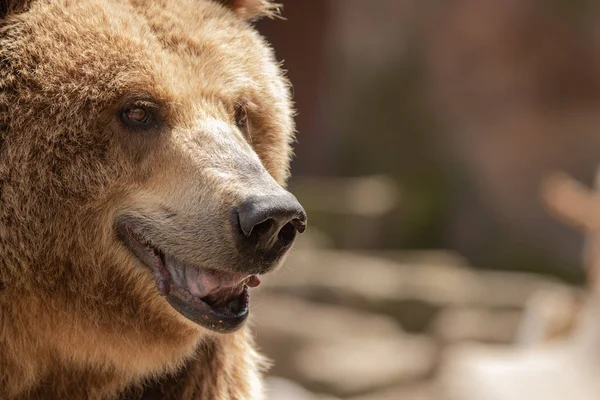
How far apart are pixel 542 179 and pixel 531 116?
973 mm

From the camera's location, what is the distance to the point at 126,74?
2.37m

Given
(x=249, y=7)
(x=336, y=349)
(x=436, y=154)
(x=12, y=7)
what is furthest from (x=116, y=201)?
(x=436, y=154)

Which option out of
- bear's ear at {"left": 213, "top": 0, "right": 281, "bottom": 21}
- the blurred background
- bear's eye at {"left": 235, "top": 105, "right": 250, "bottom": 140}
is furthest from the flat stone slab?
bear's eye at {"left": 235, "top": 105, "right": 250, "bottom": 140}

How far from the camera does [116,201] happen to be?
2.41 meters

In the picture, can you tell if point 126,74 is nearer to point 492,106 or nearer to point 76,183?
point 76,183

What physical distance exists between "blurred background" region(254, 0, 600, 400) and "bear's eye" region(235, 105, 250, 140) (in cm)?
694

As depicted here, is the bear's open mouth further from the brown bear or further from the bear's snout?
the bear's snout

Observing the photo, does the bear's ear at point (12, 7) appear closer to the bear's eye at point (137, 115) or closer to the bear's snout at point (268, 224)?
the bear's eye at point (137, 115)

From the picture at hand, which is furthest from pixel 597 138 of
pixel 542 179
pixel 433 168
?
pixel 433 168

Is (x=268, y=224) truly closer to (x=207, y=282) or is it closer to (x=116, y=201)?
(x=207, y=282)

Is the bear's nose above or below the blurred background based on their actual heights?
above

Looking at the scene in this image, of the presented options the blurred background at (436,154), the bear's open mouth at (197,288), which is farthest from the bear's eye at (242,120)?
the blurred background at (436,154)

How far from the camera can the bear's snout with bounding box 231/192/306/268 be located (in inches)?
85.2

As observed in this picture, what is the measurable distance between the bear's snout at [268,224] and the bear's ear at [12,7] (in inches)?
31.5
